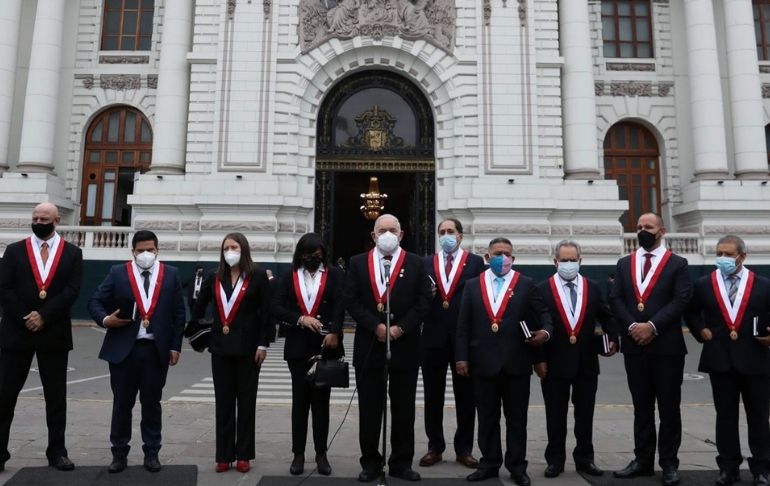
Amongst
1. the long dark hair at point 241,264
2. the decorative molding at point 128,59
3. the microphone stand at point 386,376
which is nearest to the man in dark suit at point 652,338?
the microphone stand at point 386,376

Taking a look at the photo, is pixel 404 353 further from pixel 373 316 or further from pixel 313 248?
pixel 313 248

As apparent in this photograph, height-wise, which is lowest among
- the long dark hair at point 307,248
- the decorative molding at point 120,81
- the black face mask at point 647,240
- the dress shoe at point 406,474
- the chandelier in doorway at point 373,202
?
the dress shoe at point 406,474

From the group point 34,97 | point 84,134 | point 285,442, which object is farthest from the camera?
point 84,134

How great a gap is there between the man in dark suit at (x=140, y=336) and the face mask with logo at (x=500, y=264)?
3.16 m

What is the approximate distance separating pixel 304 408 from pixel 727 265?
4265 millimetres

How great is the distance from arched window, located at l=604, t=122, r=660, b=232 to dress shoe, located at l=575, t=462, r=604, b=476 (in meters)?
18.3

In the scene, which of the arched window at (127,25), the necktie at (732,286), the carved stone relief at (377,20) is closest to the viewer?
the necktie at (732,286)

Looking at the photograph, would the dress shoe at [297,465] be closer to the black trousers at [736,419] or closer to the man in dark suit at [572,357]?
the man in dark suit at [572,357]

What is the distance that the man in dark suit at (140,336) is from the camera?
5.63 metres

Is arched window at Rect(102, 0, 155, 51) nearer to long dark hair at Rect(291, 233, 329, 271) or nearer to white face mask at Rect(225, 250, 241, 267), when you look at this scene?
white face mask at Rect(225, 250, 241, 267)

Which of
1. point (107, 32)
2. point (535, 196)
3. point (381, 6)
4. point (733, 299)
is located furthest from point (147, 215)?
point (733, 299)

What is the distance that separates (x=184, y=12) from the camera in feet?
67.8

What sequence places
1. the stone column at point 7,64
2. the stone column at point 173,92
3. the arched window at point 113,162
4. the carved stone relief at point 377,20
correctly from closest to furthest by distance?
the stone column at point 173,92 < the carved stone relief at point 377,20 < the stone column at point 7,64 < the arched window at point 113,162

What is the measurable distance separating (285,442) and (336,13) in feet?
54.5
